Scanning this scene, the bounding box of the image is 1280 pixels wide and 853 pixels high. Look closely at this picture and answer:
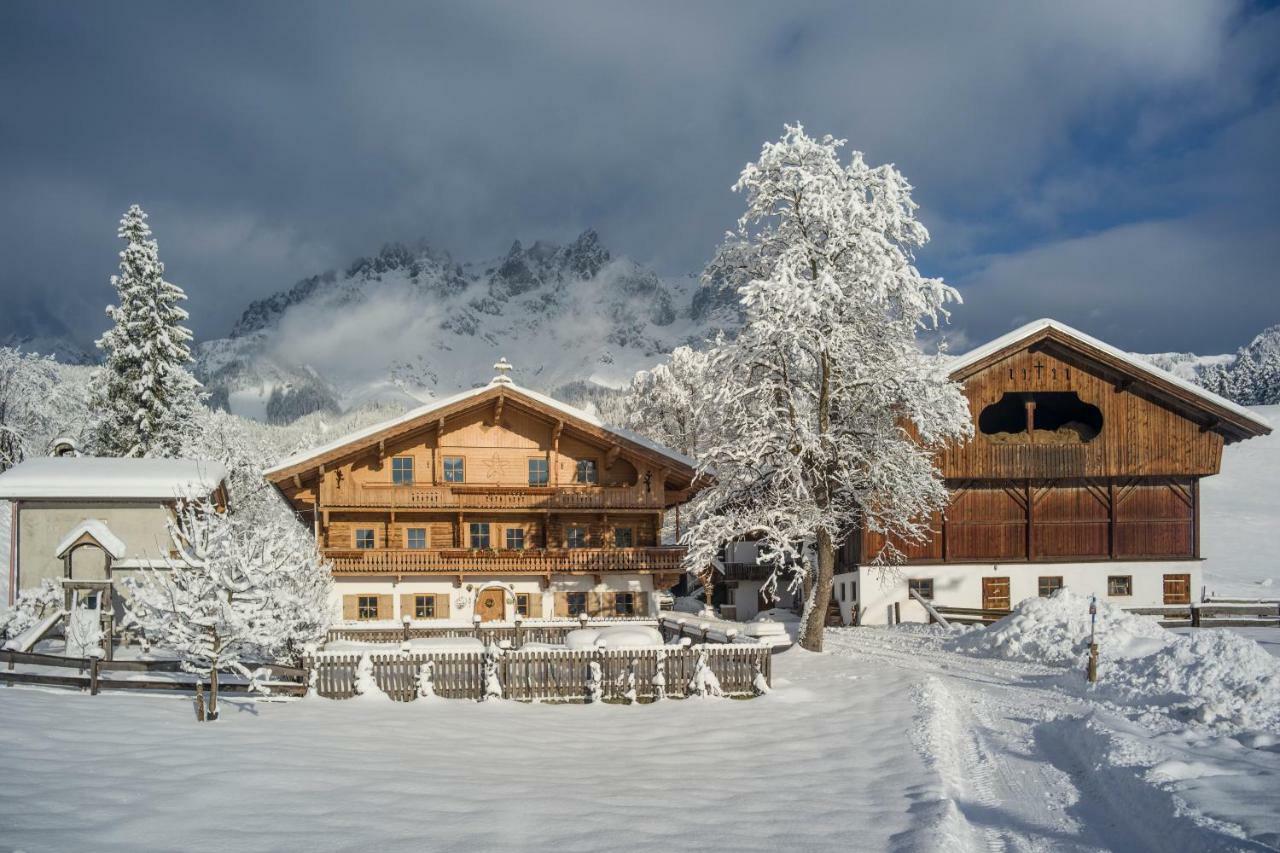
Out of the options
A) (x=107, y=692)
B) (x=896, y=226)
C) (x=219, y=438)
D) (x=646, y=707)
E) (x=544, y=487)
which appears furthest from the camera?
(x=219, y=438)

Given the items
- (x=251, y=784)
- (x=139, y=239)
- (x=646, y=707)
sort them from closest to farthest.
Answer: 1. (x=251, y=784)
2. (x=646, y=707)
3. (x=139, y=239)

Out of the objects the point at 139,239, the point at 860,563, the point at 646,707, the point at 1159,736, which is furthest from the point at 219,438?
the point at 1159,736

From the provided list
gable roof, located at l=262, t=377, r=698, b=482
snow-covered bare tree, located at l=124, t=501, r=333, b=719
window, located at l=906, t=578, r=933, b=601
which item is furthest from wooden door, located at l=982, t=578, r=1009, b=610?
snow-covered bare tree, located at l=124, t=501, r=333, b=719

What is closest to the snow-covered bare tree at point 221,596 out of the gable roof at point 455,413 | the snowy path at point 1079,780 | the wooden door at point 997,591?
the snowy path at point 1079,780

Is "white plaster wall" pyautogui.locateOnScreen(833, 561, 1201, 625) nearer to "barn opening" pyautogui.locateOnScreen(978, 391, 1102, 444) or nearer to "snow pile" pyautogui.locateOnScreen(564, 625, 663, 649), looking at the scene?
"barn opening" pyautogui.locateOnScreen(978, 391, 1102, 444)

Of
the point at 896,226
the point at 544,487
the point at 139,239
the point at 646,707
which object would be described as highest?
the point at 139,239

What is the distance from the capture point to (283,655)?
24578 millimetres

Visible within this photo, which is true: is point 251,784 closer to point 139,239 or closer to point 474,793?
point 474,793

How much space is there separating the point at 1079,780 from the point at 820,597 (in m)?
14.4

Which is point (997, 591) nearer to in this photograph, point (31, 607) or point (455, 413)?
point (455, 413)

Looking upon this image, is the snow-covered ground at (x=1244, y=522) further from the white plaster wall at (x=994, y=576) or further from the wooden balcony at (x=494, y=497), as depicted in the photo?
the wooden balcony at (x=494, y=497)

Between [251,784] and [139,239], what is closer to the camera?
[251,784]

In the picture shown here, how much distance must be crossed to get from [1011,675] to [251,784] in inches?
714

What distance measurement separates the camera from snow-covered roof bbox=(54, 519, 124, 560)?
1298 inches
